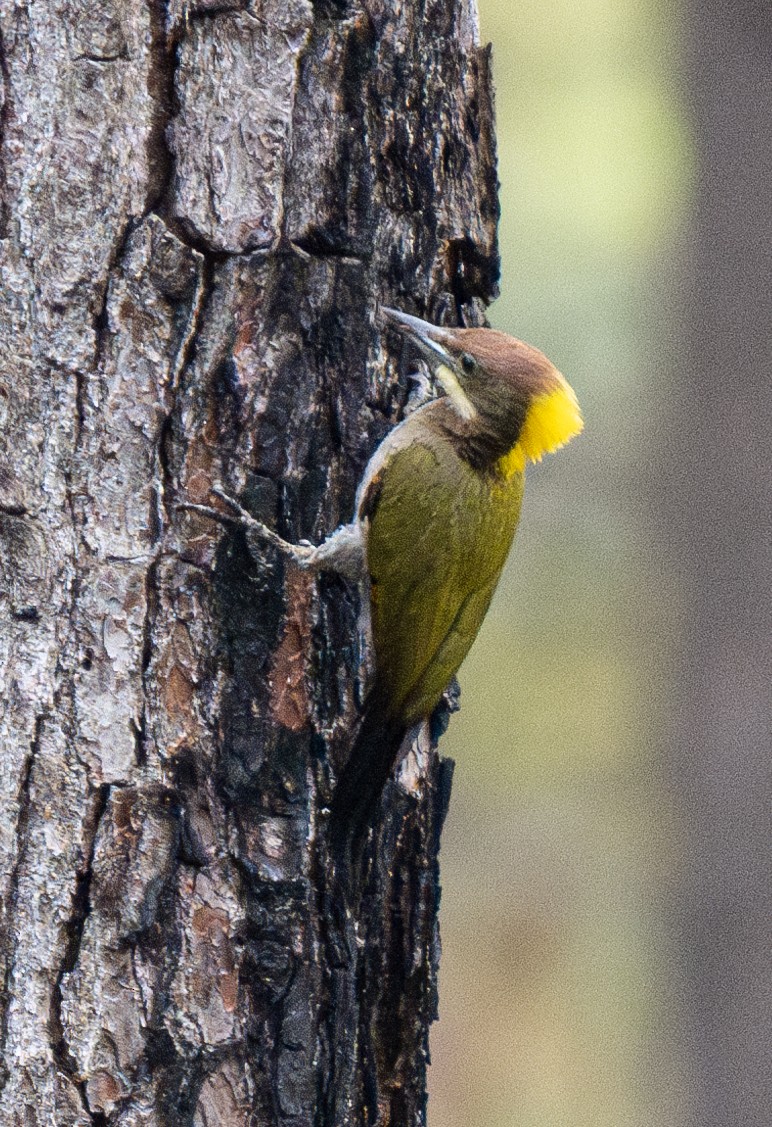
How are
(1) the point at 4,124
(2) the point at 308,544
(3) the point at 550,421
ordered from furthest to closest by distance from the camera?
1. (3) the point at 550,421
2. (2) the point at 308,544
3. (1) the point at 4,124

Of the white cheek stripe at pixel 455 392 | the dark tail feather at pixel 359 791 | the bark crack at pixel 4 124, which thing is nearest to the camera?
the bark crack at pixel 4 124

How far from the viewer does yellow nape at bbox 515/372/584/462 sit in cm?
334

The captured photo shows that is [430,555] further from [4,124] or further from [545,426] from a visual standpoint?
[4,124]

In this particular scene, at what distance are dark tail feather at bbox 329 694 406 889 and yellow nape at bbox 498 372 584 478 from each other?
3.57 ft

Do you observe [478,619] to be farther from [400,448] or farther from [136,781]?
[136,781]

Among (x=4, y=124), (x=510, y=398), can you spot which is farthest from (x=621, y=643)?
(x=4, y=124)

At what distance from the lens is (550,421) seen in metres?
3.39

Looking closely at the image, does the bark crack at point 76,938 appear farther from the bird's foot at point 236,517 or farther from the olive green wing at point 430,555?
the olive green wing at point 430,555

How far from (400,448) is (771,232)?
2.90m

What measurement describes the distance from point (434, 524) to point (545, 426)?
0.48m

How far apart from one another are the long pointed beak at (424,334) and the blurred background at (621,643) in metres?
2.58

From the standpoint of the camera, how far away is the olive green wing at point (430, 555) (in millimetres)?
2863

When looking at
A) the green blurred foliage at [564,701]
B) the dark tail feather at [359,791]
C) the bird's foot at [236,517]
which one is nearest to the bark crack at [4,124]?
the bird's foot at [236,517]

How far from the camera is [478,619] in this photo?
3.10 metres
